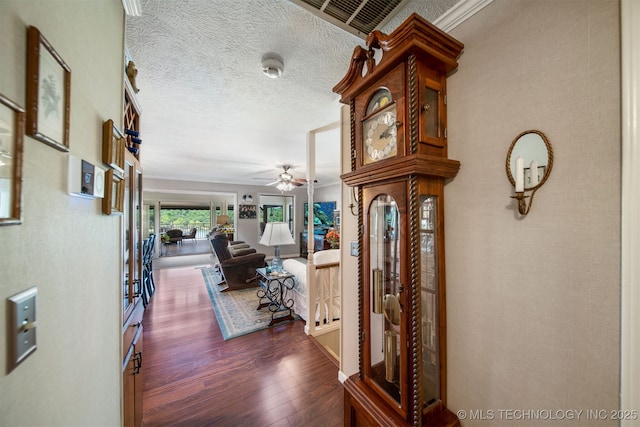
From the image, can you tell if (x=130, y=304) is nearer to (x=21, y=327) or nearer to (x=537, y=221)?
(x=21, y=327)

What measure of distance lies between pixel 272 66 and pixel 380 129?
91 cm

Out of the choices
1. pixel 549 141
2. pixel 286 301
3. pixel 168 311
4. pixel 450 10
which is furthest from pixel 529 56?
pixel 168 311

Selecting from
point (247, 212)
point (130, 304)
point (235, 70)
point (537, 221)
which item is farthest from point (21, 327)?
point (247, 212)

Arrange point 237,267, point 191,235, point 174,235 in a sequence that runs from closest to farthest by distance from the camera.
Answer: point 237,267 → point 174,235 → point 191,235

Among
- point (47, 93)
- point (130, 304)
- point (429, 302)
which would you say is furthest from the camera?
point (130, 304)

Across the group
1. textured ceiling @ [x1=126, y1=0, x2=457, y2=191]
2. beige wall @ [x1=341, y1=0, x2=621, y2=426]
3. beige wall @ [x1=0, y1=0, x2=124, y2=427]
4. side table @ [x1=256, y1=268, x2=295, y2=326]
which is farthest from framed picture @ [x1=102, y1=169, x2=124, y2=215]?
side table @ [x1=256, y1=268, x2=295, y2=326]

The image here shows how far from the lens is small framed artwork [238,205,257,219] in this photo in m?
7.41

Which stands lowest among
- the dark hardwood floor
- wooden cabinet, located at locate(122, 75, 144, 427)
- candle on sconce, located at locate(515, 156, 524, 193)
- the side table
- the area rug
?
the dark hardwood floor

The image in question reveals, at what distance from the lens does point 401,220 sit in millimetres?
1092

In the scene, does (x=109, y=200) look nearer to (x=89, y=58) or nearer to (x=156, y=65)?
(x=89, y=58)

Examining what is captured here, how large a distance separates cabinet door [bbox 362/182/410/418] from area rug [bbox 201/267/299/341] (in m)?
2.08

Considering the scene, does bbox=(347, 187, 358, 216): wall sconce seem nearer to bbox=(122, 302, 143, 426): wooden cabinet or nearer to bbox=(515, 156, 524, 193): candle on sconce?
bbox=(515, 156, 524, 193): candle on sconce

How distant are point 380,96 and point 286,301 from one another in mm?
3151

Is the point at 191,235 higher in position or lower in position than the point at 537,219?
lower
